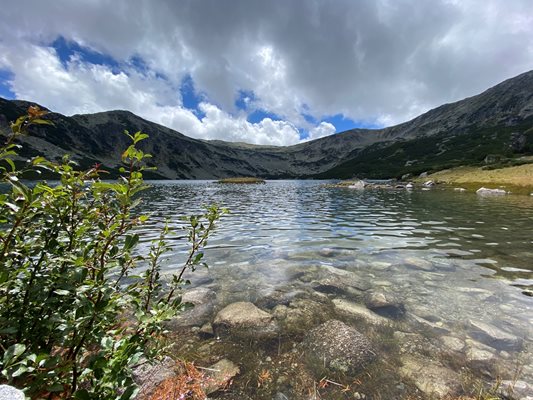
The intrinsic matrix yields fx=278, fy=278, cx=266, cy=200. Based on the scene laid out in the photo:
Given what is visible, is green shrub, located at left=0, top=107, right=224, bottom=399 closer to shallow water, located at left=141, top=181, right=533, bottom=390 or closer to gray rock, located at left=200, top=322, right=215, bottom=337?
gray rock, located at left=200, top=322, right=215, bottom=337

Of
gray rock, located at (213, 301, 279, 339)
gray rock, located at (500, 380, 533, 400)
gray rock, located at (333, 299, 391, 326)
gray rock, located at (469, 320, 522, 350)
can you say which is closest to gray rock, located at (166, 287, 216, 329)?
gray rock, located at (213, 301, 279, 339)

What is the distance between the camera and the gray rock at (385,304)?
8203mm

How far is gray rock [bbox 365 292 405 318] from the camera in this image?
26.9ft

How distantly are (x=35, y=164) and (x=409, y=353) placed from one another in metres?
7.75

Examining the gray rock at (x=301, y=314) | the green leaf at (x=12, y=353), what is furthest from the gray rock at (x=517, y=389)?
the green leaf at (x=12, y=353)

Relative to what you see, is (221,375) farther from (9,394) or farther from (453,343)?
(453,343)

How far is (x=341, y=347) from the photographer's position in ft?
20.7

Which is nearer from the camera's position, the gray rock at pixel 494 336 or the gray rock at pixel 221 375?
the gray rock at pixel 221 375

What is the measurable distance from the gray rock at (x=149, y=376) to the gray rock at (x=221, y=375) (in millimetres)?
715

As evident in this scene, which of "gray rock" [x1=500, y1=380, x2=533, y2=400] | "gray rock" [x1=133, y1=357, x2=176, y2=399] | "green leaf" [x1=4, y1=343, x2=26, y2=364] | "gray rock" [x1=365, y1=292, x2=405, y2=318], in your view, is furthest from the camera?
"gray rock" [x1=365, y1=292, x2=405, y2=318]

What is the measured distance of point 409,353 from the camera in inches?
252

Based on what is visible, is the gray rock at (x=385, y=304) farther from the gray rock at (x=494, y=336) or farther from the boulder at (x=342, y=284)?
the gray rock at (x=494, y=336)

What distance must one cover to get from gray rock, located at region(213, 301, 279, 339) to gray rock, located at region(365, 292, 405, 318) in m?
3.25

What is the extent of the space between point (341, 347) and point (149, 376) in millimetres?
→ 4022
